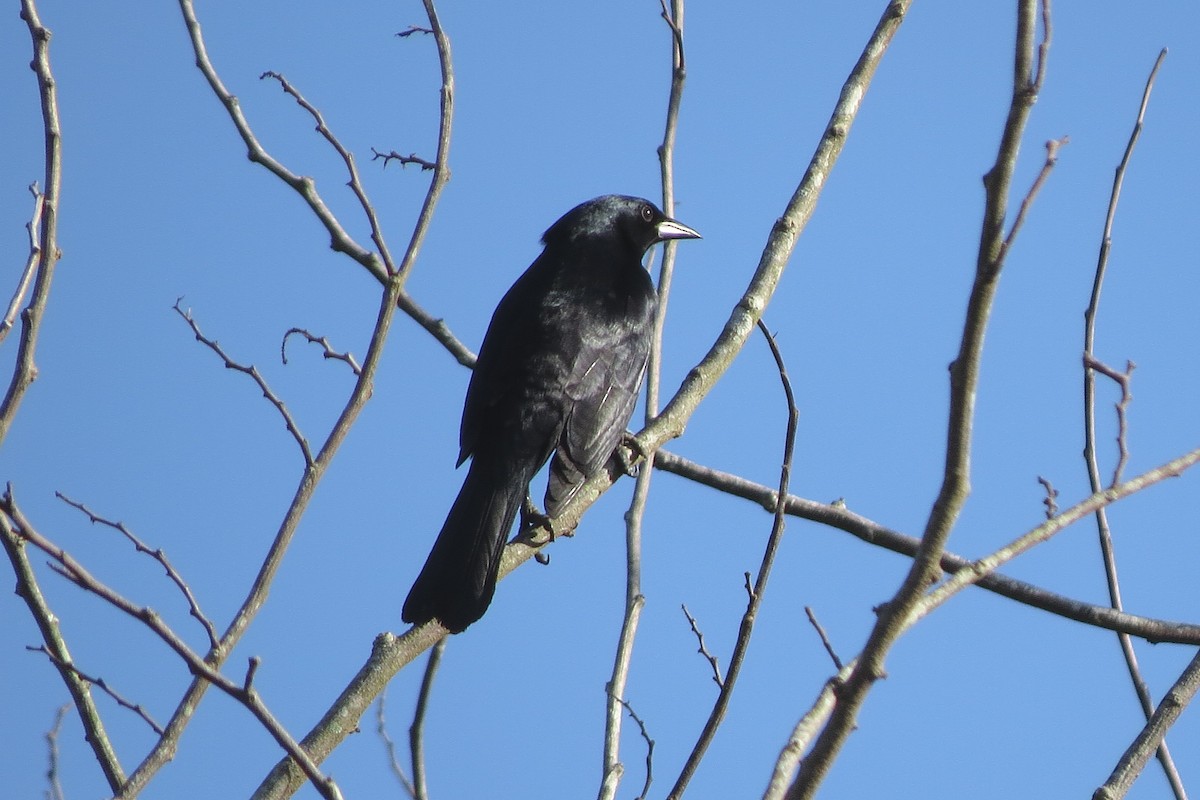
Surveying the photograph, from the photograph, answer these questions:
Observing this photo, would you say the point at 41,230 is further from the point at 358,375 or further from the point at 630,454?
the point at 630,454

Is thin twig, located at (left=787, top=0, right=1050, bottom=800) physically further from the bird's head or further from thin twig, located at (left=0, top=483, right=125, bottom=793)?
the bird's head

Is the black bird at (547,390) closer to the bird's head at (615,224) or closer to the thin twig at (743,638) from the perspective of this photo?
the bird's head at (615,224)

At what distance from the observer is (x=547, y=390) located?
507cm

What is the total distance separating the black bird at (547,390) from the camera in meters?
4.07

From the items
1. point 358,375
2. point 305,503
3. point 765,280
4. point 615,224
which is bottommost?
point 305,503

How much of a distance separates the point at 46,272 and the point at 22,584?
0.66m

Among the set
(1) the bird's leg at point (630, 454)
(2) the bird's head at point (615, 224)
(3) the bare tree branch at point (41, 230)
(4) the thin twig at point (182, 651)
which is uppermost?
(2) the bird's head at point (615, 224)

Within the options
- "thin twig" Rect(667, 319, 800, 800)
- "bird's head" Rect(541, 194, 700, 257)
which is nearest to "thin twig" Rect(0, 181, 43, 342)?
"thin twig" Rect(667, 319, 800, 800)

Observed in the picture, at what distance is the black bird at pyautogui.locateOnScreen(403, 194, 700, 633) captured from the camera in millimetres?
4066

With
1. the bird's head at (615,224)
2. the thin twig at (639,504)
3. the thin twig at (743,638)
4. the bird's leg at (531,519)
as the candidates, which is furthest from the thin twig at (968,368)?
the bird's head at (615,224)

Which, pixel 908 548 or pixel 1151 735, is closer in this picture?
pixel 1151 735

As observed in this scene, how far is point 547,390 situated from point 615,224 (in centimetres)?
151

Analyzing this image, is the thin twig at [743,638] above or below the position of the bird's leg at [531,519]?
below

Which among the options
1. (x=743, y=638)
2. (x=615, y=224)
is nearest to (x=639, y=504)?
(x=743, y=638)
